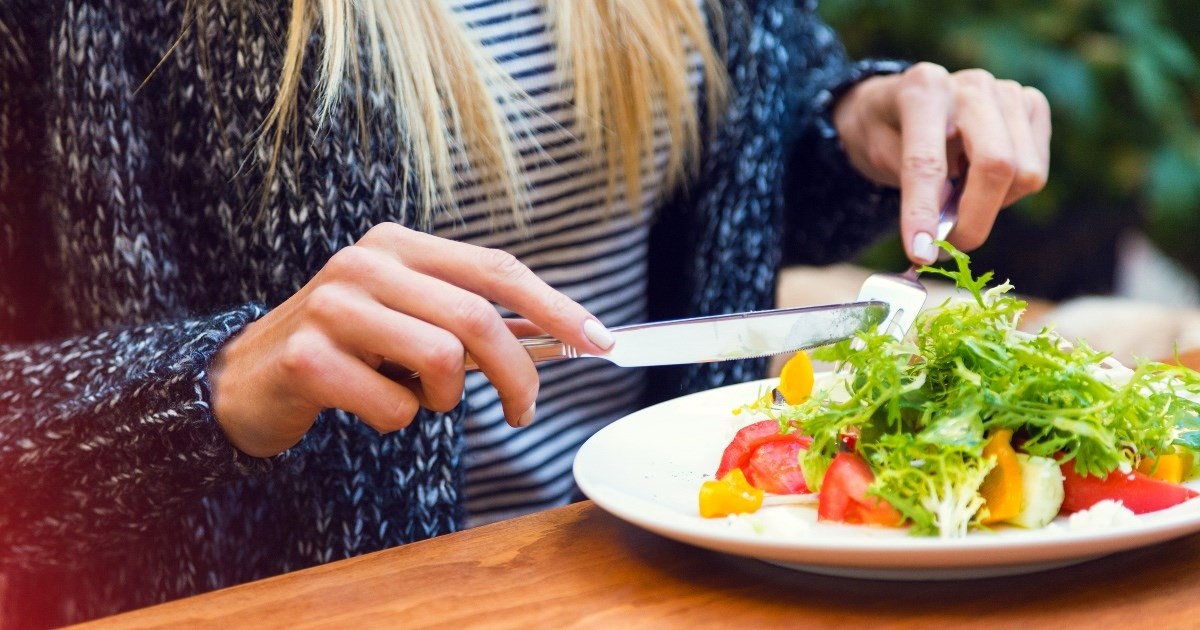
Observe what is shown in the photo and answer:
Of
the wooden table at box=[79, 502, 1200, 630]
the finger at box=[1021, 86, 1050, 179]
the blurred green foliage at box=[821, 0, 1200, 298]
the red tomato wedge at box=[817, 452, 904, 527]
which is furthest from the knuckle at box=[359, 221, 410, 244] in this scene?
the blurred green foliage at box=[821, 0, 1200, 298]

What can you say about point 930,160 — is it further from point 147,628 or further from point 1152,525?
point 147,628

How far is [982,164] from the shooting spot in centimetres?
99

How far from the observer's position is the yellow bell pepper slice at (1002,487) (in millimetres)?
617

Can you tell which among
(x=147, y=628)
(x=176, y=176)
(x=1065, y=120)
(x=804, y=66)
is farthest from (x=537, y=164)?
(x=1065, y=120)

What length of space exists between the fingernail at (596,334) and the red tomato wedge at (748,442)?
0.12 metres

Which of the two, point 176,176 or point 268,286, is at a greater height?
point 176,176

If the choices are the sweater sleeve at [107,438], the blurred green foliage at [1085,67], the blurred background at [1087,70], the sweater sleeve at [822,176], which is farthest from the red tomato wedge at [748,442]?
the blurred green foliage at [1085,67]

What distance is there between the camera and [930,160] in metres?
1.00

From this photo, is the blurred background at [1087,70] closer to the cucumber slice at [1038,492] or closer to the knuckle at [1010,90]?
the knuckle at [1010,90]

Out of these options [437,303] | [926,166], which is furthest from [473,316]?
[926,166]

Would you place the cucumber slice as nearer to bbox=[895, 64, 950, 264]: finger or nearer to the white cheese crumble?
the white cheese crumble

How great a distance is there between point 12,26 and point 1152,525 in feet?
3.34

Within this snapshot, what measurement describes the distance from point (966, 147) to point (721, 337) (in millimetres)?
390

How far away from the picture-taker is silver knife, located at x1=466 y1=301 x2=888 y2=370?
0.75 metres
